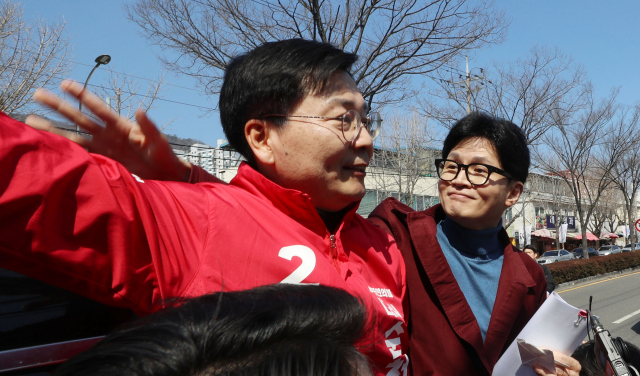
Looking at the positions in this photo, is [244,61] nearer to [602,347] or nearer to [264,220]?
[264,220]

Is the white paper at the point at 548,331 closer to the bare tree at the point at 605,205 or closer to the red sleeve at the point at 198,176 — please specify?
the red sleeve at the point at 198,176

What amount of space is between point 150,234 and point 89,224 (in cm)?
13

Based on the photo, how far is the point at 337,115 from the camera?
4.79ft

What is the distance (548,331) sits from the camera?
1.77 metres

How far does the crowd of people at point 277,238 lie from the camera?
607 mm

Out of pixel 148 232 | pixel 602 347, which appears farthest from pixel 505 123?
pixel 148 232

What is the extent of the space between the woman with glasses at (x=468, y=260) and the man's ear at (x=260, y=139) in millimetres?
740

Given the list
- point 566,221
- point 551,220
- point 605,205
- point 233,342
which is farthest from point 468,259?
point 605,205

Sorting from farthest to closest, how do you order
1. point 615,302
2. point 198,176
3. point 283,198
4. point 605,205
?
point 605,205, point 615,302, point 198,176, point 283,198

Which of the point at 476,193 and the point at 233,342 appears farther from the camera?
the point at 476,193

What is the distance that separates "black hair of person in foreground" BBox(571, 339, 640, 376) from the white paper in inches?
8.4

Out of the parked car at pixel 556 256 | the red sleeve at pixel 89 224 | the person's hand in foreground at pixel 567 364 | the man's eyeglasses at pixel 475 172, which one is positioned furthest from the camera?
the parked car at pixel 556 256

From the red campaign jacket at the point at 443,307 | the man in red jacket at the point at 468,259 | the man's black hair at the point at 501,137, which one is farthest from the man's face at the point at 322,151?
the man's black hair at the point at 501,137

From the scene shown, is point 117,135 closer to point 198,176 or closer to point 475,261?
point 198,176
